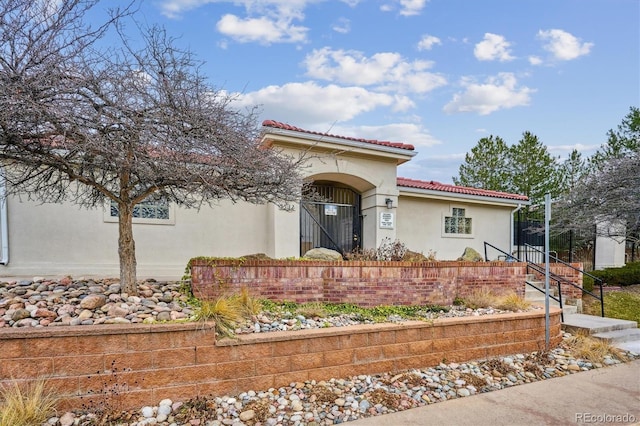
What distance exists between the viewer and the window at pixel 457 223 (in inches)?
464

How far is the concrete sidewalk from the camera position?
3.36 metres

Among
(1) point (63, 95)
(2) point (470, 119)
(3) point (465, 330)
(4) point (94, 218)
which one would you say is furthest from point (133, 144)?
(2) point (470, 119)

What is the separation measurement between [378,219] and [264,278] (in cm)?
490

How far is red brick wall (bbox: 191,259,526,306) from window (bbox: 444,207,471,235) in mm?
5564

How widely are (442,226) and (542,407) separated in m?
8.26

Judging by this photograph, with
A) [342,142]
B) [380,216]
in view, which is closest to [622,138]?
[380,216]

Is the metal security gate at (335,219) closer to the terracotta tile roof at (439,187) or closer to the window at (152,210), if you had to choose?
the terracotta tile roof at (439,187)

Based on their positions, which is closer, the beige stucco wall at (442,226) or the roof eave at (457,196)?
the roof eave at (457,196)

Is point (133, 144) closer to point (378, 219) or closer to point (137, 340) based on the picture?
point (137, 340)

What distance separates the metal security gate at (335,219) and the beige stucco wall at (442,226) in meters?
1.53

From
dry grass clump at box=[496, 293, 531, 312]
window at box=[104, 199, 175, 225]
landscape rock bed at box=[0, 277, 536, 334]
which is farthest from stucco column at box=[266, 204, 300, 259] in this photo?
dry grass clump at box=[496, 293, 531, 312]

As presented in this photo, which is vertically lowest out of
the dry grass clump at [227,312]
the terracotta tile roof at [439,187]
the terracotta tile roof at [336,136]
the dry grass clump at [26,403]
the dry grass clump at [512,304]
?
the dry grass clump at [26,403]

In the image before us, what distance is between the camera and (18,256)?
23.5 feet

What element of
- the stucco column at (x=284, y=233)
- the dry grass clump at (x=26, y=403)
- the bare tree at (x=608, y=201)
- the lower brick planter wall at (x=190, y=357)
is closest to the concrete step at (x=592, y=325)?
the lower brick planter wall at (x=190, y=357)
